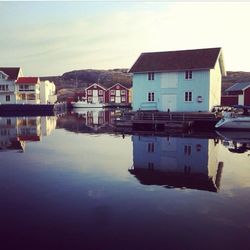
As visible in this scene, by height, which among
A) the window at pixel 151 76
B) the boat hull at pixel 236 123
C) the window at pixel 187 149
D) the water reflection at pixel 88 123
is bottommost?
the window at pixel 187 149

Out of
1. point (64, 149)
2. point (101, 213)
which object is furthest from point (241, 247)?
point (64, 149)

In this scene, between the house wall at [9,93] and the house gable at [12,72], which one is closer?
the house wall at [9,93]

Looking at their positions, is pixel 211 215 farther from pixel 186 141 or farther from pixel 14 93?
pixel 14 93

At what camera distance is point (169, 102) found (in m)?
36.2

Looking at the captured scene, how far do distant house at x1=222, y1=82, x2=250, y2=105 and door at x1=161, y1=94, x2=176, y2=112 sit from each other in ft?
75.4

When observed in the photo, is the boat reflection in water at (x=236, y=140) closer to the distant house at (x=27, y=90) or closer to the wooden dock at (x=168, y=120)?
the wooden dock at (x=168, y=120)

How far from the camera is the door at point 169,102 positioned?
36000mm

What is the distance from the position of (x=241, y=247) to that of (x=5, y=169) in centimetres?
1265

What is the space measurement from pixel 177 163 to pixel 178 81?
2045 centimetres

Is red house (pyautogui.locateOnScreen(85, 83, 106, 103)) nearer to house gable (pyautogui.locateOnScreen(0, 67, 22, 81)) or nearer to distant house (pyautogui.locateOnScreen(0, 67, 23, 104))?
house gable (pyautogui.locateOnScreen(0, 67, 22, 81))

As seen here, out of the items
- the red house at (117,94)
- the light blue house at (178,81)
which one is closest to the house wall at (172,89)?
the light blue house at (178,81)

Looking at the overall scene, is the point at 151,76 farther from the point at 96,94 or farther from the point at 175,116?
the point at 96,94

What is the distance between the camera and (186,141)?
24531mm

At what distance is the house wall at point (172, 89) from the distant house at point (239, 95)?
2207 centimetres
